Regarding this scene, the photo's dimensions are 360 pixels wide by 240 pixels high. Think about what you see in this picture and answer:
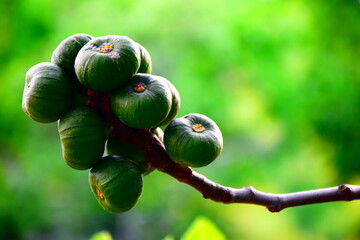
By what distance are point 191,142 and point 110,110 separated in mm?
246

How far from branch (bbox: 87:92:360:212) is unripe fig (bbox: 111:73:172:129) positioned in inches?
2.0

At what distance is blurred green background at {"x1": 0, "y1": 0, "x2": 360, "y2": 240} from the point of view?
5.35 metres

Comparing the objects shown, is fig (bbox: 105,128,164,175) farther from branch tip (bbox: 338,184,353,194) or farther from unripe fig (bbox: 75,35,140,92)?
branch tip (bbox: 338,184,353,194)

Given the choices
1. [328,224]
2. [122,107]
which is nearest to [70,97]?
[122,107]

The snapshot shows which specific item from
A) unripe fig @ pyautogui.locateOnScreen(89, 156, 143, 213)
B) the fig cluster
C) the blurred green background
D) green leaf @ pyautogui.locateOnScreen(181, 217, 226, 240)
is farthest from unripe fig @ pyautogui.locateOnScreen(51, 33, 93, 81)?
the blurred green background

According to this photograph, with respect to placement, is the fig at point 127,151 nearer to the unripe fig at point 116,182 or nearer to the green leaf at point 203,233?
the unripe fig at point 116,182

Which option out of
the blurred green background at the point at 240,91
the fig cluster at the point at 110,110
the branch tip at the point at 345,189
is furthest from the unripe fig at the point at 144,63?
the blurred green background at the point at 240,91

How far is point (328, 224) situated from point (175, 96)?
193 inches

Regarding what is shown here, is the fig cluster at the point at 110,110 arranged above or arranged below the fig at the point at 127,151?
above

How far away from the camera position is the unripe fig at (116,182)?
3.84 feet

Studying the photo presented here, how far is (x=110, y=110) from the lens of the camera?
1230mm

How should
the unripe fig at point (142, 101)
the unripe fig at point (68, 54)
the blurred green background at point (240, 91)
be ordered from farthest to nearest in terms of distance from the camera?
the blurred green background at point (240, 91) → the unripe fig at point (68, 54) → the unripe fig at point (142, 101)

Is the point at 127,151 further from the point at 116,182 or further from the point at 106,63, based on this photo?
the point at 106,63

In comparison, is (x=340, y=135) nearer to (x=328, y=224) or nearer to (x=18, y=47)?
(x=328, y=224)
